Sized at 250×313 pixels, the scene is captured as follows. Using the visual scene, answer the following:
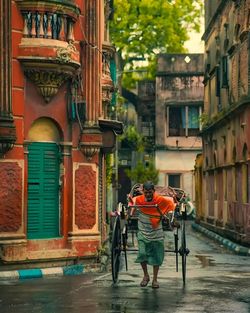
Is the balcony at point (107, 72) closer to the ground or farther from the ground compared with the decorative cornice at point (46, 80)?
farther from the ground

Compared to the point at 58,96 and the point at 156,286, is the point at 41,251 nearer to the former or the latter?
the point at 58,96

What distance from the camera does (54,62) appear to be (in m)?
19.1

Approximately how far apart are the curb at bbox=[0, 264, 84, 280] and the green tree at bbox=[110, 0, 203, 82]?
4078cm

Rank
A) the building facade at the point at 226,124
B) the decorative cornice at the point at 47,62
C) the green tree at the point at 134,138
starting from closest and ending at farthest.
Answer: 1. the decorative cornice at the point at 47,62
2. the building facade at the point at 226,124
3. the green tree at the point at 134,138

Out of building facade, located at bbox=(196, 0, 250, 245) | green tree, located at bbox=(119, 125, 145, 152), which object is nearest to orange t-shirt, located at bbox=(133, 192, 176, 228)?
building facade, located at bbox=(196, 0, 250, 245)

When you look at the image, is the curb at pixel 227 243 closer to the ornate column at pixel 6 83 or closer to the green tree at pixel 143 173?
the ornate column at pixel 6 83

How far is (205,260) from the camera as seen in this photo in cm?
2230

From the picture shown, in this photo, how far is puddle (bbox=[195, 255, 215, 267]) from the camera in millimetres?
20859

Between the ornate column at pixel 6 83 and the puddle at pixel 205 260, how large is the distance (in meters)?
5.68

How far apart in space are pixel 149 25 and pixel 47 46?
1653 inches

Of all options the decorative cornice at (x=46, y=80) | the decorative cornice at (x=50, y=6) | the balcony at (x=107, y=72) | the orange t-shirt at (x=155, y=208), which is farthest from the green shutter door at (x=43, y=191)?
the balcony at (x=107, y=72)

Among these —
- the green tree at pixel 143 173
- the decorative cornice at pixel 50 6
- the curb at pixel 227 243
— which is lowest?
the curb at pixel 227 243

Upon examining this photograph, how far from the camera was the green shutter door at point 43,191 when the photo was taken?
63.3 feet

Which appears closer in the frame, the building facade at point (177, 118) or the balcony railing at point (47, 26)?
the balcony railing at point (47, 26)
